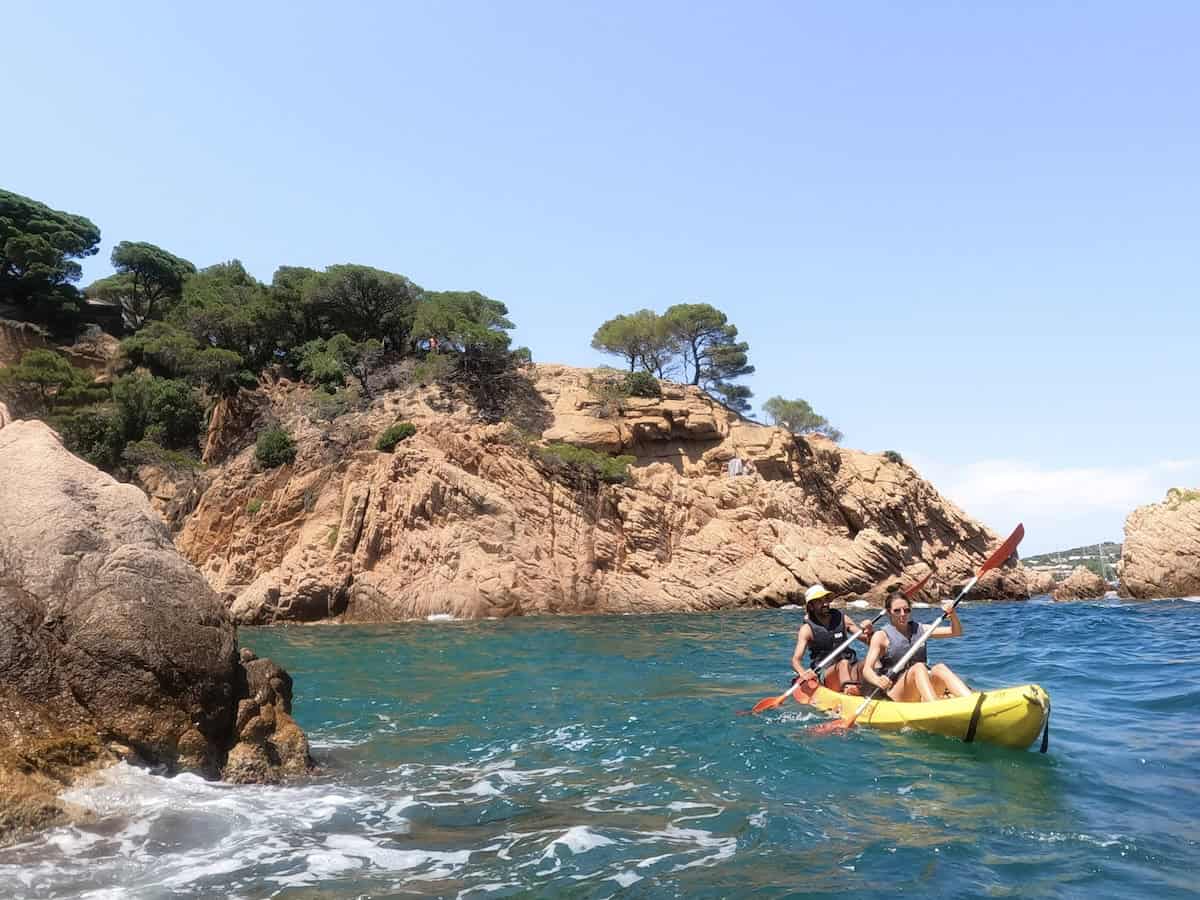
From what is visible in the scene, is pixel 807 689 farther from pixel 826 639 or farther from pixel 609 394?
pixel 609 394

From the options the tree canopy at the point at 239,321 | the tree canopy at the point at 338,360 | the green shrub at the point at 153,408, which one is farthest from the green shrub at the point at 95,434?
the tree canopy at the point at 338,360

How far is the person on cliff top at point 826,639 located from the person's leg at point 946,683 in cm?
139

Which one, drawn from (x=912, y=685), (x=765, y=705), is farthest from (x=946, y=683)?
(x=765, y=705)

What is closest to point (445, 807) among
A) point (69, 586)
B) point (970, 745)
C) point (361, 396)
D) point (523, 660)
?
point (69, 586)

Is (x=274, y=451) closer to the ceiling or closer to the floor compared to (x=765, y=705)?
closer to the ceiling

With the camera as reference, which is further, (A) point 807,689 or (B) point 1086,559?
(B) point 1086,559

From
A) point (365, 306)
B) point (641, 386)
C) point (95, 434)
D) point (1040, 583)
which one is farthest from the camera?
point (365, 306)

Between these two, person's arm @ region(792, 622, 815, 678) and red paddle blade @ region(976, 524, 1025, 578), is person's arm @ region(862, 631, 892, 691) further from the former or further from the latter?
red paddle blade @ region(976, 524, 1025, 578)

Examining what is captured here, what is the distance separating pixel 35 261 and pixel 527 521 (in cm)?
3762

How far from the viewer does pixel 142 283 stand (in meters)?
57.3

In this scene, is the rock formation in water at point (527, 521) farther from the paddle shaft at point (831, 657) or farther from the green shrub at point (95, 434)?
the paddle shaft at point (831, 657)

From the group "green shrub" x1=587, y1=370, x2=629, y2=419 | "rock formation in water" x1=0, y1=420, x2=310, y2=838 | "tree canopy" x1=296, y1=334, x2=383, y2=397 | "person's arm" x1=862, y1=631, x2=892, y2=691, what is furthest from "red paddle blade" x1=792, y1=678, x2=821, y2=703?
"tree canopy" x1=296, y1=334, x2=383, y2=397

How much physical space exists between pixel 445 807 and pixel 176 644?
9.00ft

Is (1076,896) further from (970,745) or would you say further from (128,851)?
(128,851)
